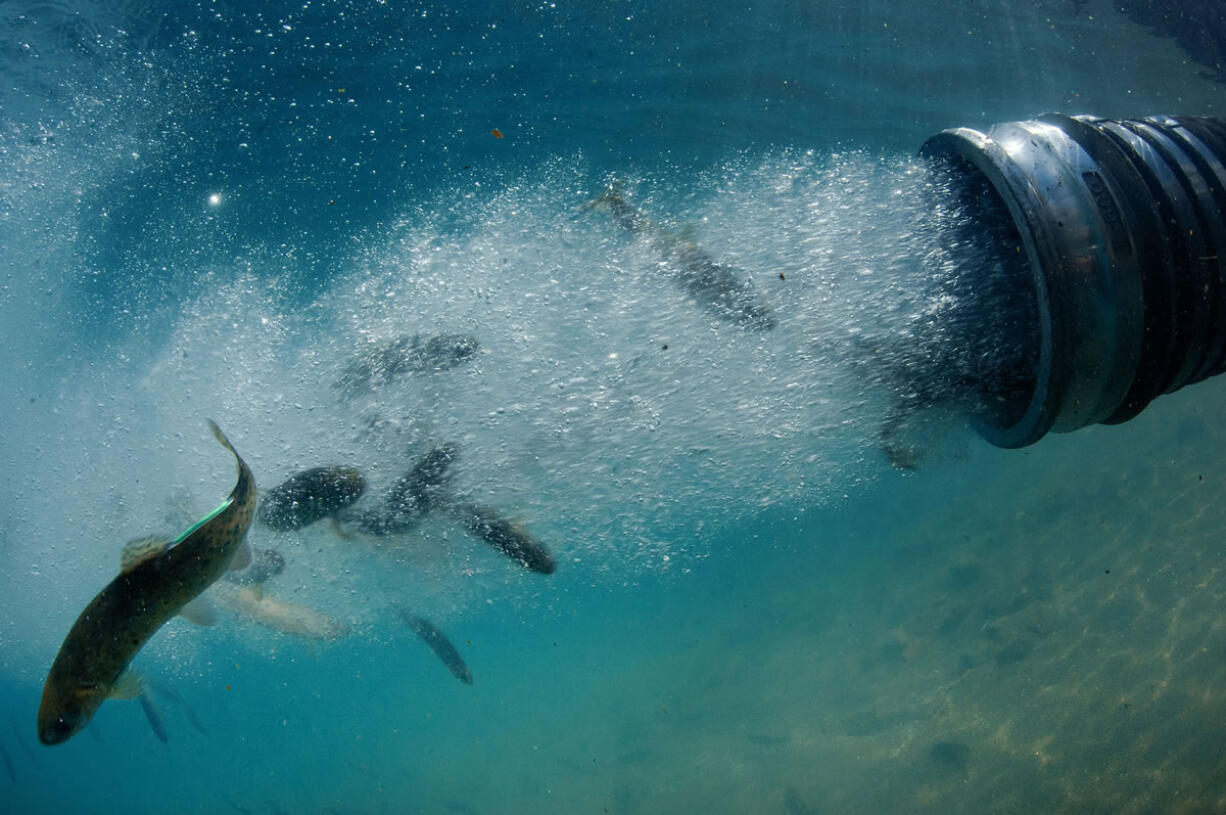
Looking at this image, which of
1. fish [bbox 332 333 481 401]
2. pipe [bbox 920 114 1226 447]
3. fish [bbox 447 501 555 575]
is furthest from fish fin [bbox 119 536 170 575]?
fish [bbox 332 333 481 401]

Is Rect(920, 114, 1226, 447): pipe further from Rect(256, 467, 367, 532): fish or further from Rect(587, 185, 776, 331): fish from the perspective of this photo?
Rect(256, 467, 367, 532): fish

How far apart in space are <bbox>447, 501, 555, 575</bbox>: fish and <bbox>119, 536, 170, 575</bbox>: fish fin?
10.8ft

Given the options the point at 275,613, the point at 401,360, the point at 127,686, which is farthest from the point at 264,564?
the point at 275,613

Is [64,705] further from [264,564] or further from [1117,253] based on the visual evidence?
[264,564]

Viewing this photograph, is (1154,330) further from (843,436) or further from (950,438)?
(843,436)

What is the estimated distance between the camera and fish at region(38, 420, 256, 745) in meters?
2.83

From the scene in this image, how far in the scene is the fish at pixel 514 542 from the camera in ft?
19.0

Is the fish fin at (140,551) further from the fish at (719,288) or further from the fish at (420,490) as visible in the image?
the fish at (420,490)

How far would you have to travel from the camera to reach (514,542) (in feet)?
20.5

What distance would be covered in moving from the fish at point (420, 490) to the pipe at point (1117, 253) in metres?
7.06

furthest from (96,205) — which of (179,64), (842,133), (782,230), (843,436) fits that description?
(842,133)

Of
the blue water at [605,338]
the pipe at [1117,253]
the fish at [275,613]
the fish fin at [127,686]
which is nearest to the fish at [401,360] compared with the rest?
the blue water at [605,338]

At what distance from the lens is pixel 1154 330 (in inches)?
121

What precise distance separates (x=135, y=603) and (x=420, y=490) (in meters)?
5.75
